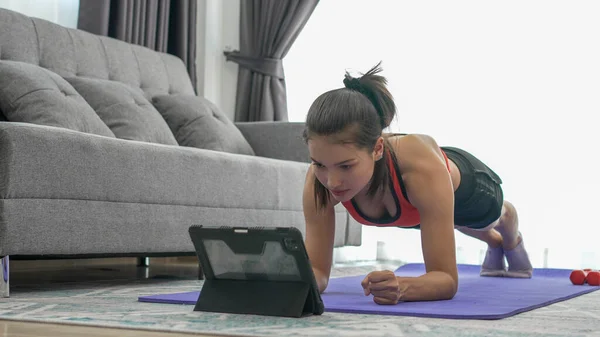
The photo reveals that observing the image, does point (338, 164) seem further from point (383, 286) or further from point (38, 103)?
point (38, 103)

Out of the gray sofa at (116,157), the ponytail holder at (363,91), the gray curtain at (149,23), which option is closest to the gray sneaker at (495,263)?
the gray sofa at (116,157)

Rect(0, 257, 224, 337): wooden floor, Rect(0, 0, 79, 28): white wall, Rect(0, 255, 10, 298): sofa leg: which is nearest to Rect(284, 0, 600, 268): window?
Rect(0, 257, 224, 337): wooden floor

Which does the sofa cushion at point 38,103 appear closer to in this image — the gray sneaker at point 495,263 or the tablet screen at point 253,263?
the tablet screen at point 253,263

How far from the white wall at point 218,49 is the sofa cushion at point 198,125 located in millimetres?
1136

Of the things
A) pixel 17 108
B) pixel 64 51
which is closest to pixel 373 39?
pixel 64 51

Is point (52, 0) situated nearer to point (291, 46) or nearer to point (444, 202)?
point (291, 46)

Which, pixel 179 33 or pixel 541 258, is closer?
pixel 541 258

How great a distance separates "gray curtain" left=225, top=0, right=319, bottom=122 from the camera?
4.53 m

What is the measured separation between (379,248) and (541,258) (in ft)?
2.96

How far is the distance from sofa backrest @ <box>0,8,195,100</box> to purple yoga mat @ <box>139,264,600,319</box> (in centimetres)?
147

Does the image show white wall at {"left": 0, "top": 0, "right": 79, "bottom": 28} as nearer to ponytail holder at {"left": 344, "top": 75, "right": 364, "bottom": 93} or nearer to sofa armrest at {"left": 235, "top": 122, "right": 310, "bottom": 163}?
sofa armrest at {"left": 235, "top": 122, "right": 310, "bottom": 163}

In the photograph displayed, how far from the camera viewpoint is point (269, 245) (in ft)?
5.11

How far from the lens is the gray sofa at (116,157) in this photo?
2.03 m

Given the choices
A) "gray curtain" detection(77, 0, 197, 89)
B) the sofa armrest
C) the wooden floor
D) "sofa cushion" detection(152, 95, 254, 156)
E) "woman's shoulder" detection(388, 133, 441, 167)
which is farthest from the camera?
"gray curtain" detection(77, 0, 197, 89)
